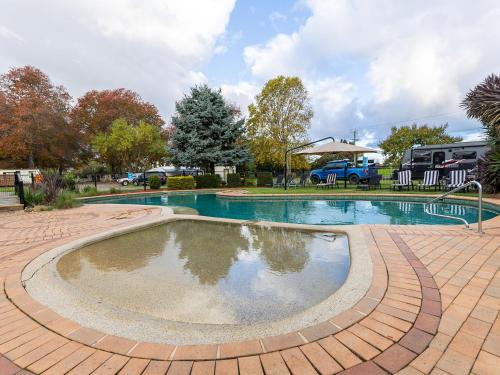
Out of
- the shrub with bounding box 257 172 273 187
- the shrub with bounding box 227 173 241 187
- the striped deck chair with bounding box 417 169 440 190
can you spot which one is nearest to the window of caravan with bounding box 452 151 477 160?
the striped deck chair with bounding box 417 169 440 190

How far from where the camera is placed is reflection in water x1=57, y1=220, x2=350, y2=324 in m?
2.31

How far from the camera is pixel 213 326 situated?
1830 millimetres

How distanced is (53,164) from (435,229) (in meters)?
34.2

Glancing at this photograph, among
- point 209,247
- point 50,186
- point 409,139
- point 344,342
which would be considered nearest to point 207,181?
point 50,186

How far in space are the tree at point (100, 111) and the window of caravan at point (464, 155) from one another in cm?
2995

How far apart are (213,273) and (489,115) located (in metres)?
10.2

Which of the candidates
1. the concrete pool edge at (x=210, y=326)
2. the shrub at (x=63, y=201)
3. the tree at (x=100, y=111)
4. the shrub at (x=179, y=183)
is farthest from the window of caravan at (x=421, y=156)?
the tree at (x=100, y=111)

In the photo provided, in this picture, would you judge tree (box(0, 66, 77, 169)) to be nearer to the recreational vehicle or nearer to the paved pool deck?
the paved pool deck

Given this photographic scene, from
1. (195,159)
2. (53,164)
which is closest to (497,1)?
(195,159)

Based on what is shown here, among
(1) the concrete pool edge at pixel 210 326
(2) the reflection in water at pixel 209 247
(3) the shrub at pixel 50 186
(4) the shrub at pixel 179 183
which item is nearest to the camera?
(1) the concrete pool edge at pixel 210 326

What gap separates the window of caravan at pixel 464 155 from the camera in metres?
13.9

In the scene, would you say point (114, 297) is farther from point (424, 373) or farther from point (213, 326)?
point (424, 373)

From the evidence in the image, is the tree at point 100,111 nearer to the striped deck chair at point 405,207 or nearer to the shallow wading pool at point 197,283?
the shallow wading pool at point 197,283

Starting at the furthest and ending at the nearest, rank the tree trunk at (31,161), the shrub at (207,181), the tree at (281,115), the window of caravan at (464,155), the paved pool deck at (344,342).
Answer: the tree trunk at (31,161), the tree at (281,115), the shrub at (207,181), the window of caravan at (464,155), the paved pool deck at (344,342)
